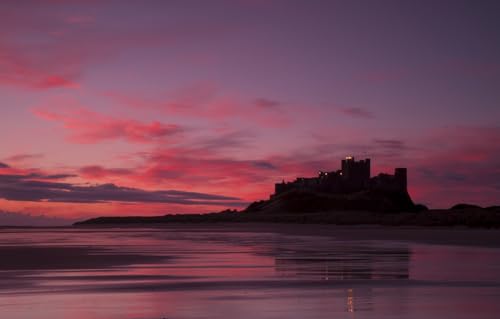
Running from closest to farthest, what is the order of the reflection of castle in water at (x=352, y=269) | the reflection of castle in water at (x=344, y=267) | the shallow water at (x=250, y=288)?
the shallow water at (x=250, y=288)
the reflection of castle in water at (x=352, y=269)
the reflection of castle in water at (x=344, y=267)

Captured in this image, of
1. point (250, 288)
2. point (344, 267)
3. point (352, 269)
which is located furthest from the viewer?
point (344, 267)

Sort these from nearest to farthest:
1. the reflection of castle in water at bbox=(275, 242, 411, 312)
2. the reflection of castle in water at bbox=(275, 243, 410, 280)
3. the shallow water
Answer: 1. the shallow water
2. the reflection of castle in water at bbox=(275, 242, 411, 312)
3. the reflection of castle in water at bbox=(275, 243, 410, 280)

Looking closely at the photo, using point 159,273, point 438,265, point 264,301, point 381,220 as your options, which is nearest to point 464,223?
point 381,220

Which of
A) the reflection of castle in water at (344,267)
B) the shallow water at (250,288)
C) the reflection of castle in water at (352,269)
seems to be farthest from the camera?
the reflection of castle in water at (344,267)

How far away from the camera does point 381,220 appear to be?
104000 millimetres

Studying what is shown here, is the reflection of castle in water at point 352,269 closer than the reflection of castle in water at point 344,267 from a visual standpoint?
Yes

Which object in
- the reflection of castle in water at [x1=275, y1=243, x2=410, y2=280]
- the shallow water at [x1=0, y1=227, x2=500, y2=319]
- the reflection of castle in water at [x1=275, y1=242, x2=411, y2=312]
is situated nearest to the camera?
the shallow water at [x1=0, y1=227, x2=500, y2=319]

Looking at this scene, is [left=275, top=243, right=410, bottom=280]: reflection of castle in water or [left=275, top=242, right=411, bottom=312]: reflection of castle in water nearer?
[left=275, top=242, right=411, bottom=312]: reflection of castle in water

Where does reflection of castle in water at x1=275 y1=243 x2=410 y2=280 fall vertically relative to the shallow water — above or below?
above

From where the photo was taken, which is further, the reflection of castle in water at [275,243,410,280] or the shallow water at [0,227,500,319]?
the reflection of castle in water at [275,243,410,280]

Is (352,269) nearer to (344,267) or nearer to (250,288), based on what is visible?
(344,267)

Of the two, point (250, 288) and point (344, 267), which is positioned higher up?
point (344, 267)

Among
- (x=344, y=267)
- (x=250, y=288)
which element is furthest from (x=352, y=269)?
(x=250, y=288)

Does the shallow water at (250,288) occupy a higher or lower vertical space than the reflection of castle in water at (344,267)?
lower
